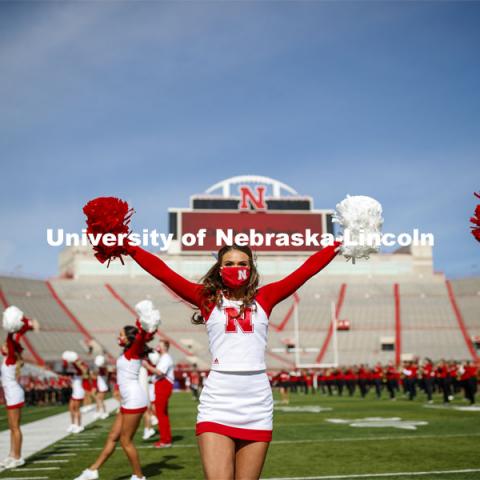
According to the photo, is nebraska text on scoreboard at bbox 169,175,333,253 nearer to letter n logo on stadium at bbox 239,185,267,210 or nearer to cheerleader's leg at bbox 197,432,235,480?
letter n logo on stadium at bbox 239,185,267,210

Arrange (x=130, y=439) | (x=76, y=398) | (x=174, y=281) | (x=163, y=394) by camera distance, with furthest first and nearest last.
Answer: (x=76, y=398)
(x=163, y=394)
(x=130, y=439)
(x=174, y=281)

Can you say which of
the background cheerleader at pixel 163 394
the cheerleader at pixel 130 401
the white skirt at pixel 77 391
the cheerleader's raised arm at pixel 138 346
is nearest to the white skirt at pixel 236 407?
the cheerleader at pixel 130 401

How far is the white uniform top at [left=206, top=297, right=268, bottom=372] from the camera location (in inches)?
131

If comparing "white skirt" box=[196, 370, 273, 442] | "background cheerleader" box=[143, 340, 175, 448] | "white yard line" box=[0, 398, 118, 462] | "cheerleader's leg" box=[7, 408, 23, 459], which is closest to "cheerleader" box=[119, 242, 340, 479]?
"white skirt" box=[196, 370, 273, 442]

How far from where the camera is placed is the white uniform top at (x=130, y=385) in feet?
21.6

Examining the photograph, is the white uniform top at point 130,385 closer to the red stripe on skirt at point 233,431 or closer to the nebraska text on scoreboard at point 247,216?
the red stripe on skirt at point 233,431

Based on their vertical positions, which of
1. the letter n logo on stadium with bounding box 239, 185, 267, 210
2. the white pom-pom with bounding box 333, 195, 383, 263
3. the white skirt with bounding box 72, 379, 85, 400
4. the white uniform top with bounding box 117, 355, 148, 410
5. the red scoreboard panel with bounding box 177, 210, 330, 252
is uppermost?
the letter n logo on stadium with bounding box 239, 185, 267, 210

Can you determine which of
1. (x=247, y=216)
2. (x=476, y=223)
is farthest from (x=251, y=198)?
(x=476, y=223)

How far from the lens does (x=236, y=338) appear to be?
3.35 metres

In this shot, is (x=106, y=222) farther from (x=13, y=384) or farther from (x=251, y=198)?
(x=251, y=198)

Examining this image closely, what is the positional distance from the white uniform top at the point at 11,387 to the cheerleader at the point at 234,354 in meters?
5.03

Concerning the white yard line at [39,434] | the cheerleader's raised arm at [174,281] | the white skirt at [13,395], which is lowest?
the white yard line at [39,434]

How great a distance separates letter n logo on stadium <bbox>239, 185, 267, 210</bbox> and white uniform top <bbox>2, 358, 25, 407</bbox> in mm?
55255

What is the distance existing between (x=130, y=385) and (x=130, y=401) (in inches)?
8.2
